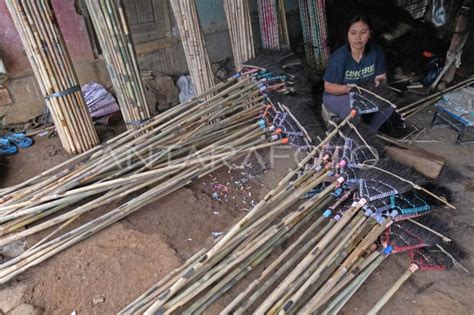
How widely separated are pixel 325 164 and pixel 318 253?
32.8 inches

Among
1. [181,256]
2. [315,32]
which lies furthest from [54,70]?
[315,32]

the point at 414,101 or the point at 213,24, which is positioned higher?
the point at 213,24

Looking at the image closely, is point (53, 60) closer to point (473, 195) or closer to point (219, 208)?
point (219, 208)

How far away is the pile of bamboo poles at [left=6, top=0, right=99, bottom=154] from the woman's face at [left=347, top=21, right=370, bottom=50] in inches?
111

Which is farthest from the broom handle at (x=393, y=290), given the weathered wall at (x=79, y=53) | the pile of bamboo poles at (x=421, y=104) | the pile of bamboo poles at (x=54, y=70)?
the weathered wall at (x=79, y=53)

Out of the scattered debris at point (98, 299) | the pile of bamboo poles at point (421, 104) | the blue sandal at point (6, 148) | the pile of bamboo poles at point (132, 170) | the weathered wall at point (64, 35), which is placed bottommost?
the scattered debris at point (98, 299)

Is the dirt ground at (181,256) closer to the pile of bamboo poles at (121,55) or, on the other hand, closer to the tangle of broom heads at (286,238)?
the tangle of broom heads at (286,238)

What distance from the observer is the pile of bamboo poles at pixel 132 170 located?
2592 millimetres

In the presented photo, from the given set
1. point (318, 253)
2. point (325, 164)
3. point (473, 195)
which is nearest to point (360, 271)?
point (318, 253)

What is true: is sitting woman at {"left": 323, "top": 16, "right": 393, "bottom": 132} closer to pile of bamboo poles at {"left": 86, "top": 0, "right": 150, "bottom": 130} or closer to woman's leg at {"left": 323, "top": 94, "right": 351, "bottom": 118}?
woman's leg at {"left": 323, "top": 94, "right": 351, "bottom": 118}

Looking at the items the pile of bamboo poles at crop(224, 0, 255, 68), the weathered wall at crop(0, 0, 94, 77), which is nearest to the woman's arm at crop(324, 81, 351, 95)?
the pile of bamboo poles at crop(224, 0, 255, 68)

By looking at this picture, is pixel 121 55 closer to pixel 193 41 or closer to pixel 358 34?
pixel 193 41

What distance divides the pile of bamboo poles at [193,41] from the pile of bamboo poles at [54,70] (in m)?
1.21

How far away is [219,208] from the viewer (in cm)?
291
